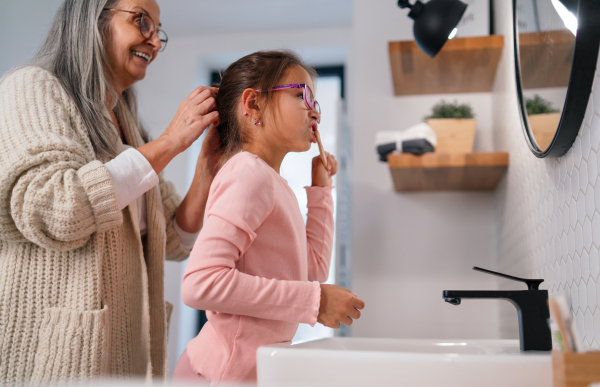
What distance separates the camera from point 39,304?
81cm

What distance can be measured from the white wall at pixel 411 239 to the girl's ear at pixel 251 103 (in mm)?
728

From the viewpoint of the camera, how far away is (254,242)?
2.61 feet

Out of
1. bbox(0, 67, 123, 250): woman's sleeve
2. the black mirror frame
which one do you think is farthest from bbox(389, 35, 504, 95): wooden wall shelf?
bbox(0, 67, 123, 250): woman's sleeve

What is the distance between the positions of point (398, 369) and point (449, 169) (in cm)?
85

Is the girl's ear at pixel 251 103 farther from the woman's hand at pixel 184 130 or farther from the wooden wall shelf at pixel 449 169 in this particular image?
the wooden wall shelf at pixel 449 169

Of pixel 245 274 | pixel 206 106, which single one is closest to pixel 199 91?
pixel 206 106

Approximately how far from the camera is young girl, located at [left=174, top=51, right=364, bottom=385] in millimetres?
705

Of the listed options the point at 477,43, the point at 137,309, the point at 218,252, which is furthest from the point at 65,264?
the point at 477,43

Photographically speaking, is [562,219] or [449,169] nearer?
[562,219]

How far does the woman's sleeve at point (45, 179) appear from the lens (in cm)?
75

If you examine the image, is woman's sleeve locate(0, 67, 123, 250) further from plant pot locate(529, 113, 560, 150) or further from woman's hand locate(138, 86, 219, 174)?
plant pot locate(529, 113, 560, 150)

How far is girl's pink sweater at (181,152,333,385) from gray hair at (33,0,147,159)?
0.31 m

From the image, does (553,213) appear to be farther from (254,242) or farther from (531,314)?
(254,242)

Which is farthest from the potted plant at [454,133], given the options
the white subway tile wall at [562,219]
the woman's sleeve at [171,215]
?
the woman's sleeve at [171,215]
